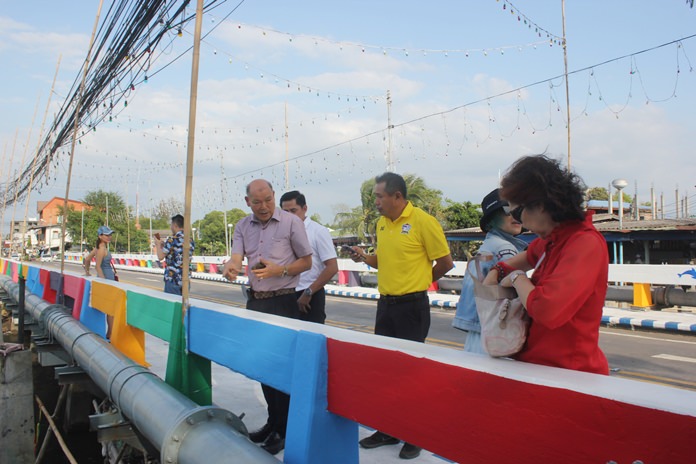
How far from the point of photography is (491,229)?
2.96m

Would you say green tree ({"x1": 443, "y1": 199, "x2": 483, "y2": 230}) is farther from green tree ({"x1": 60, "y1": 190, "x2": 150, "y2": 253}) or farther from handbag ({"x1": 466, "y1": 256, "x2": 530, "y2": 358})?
green tree ({"x1": 60, "y1": 190, "x2": 150, "y2": 253})

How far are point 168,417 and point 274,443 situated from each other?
1.10m

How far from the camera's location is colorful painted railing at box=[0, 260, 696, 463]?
142cm

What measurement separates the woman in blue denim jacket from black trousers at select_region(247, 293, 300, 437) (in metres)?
1.46

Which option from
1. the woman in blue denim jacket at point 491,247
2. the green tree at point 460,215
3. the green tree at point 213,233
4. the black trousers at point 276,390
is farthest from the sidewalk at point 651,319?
the green tree at point 213,233

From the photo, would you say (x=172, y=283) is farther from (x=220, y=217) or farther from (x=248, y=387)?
(x=220, y=217)

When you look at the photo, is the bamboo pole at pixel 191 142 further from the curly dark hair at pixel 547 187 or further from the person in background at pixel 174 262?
the person in background at pixel 174 262

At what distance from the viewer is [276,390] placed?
379 centimetres

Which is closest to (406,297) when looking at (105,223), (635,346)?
(635,346)

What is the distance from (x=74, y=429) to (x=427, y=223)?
16.9 feet

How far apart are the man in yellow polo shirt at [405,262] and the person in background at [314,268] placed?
2.41ft

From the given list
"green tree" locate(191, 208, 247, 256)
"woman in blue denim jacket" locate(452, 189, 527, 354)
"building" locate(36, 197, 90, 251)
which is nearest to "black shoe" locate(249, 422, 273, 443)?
"woman in blue denim jacket" locate(452, 189, 527, 354)

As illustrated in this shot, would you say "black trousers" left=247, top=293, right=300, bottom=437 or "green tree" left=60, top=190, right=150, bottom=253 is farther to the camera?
"green tree" left=60, top=190, right=150, bottom=253

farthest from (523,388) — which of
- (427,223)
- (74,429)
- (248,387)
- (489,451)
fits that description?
(74,429)
